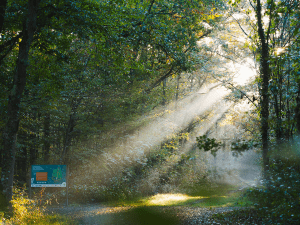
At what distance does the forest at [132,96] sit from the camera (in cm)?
635

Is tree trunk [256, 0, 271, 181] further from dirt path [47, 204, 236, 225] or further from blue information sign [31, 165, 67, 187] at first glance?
blue information sign [31, 165, 67, 187]

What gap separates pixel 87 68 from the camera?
14.1m

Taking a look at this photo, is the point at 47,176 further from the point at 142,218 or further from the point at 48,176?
the point at 142,218

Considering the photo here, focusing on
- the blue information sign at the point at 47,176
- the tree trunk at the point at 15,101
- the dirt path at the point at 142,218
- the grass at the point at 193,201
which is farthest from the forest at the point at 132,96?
the dirt path at the point at 142,218

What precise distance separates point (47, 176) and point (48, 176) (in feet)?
0.14

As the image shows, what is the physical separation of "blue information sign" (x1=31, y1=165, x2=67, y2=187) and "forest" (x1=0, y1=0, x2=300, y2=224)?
19.9 inches

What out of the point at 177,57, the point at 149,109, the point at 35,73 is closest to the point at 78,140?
the point at 149,109

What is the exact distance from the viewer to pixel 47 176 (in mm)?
11367

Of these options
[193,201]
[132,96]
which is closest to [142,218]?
[193,201]

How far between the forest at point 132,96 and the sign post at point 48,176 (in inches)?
19.9

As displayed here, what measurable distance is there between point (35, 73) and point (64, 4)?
12.2 ft

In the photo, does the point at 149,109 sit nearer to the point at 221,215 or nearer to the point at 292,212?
the point at 221,215

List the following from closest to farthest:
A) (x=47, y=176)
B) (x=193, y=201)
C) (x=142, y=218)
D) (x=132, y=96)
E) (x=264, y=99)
A: (x=264, y=99), (x=142, y=218), (x=47, y=176), (x=193, y=201), (x=132, y=96)

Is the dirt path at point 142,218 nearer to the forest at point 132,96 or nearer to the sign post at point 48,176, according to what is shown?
the forest at point 132,96
